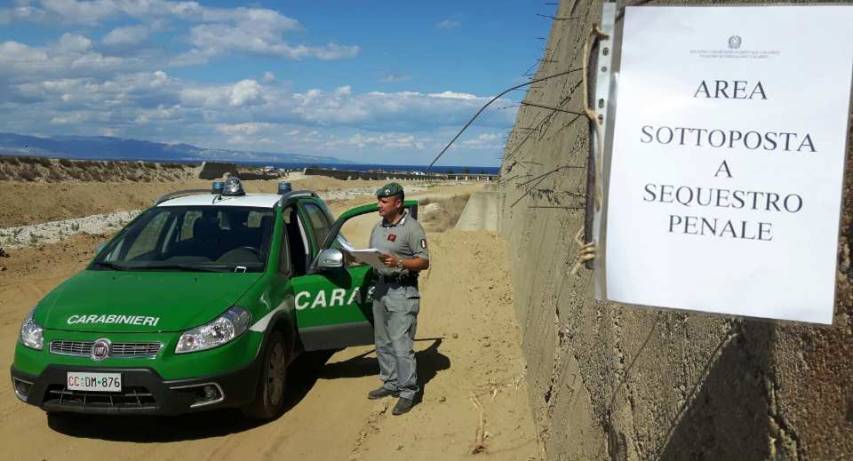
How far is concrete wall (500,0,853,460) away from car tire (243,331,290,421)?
2.08 meters

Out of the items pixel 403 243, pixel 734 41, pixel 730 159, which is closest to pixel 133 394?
pixel 403 243

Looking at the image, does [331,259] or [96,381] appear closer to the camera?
[96,381]

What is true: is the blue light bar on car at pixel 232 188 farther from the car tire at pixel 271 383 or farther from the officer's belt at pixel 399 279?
the officer's belt at pixel 399 279

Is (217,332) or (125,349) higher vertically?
(217,332)

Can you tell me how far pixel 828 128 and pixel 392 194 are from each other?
438 cm

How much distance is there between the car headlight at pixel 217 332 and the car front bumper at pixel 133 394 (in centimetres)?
23

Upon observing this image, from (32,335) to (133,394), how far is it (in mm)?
946

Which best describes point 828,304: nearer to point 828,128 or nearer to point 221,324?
point 828,128

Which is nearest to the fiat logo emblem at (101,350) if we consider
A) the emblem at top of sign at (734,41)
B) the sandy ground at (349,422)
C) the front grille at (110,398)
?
the front grille at (110,398)

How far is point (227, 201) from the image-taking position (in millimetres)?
6926

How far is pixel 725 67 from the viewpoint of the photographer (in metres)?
1.88

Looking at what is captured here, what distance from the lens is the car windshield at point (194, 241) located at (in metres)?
6.31

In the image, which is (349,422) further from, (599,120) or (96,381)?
(599,120)

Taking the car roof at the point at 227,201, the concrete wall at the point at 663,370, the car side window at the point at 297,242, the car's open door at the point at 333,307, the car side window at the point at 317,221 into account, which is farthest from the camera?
the car side window at the point at 317,221
